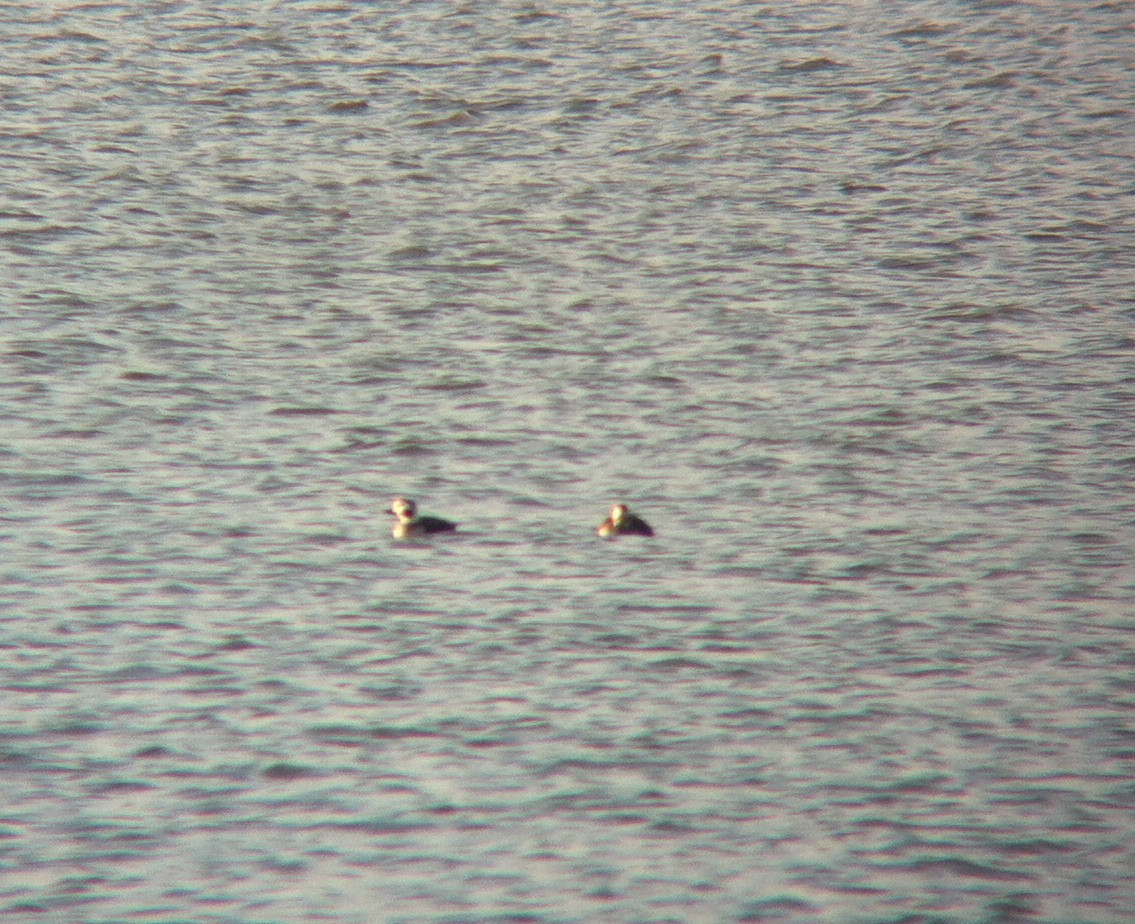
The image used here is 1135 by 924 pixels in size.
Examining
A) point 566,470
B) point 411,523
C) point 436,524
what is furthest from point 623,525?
point 566,470

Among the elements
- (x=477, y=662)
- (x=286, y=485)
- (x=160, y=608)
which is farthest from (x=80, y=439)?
(x=477, y=662)

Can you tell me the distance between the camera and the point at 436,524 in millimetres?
11797

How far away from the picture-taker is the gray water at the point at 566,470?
28.8 ft

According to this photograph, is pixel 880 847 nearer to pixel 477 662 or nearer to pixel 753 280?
pixel 477 662

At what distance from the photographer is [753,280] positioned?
16.3 metres

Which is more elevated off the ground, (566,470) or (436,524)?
(566,470)

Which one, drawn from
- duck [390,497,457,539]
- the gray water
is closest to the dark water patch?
the gray water

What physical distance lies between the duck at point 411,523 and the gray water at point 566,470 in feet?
0.30

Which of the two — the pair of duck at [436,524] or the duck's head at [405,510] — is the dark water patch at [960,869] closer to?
A: the pair of duck at [436,524]

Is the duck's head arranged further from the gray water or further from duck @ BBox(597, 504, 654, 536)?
duck @ BBox(597, 504, 654, 536)

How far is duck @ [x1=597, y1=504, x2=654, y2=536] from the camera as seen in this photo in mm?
11648

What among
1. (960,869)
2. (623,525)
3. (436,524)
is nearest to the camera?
(960,869)

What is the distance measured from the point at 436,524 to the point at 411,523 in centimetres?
16

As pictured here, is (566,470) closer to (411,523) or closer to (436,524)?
(436,524)
